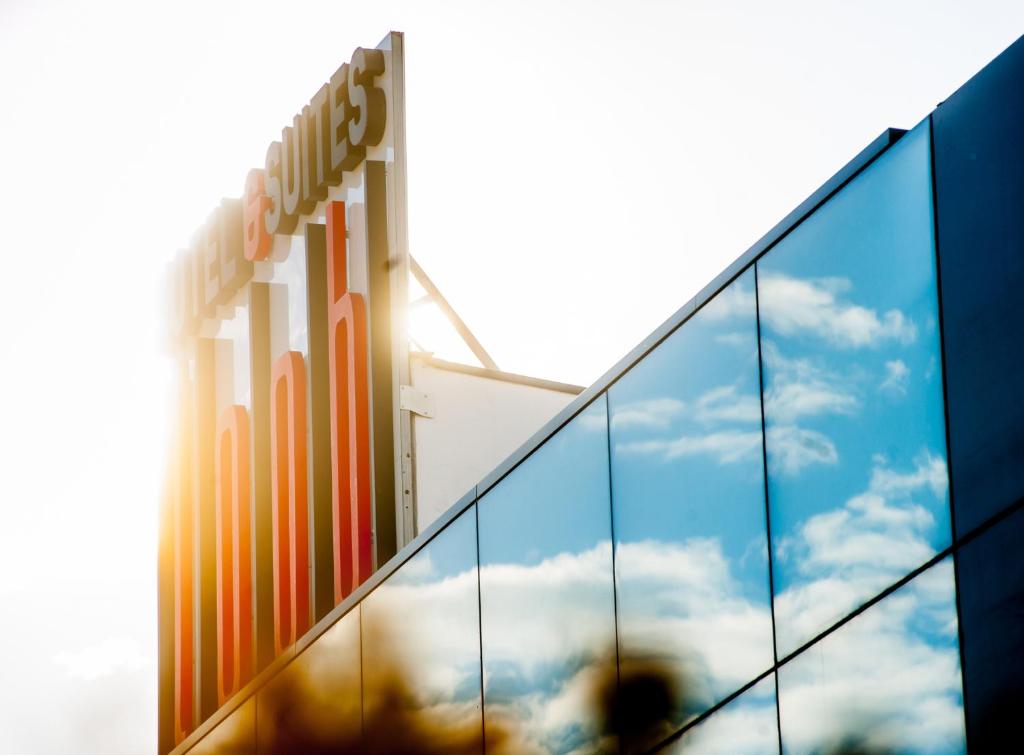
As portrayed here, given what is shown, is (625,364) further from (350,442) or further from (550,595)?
(350,442)

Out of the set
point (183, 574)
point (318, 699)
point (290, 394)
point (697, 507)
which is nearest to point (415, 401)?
point (290, 394)

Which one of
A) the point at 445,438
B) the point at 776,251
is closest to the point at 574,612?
the point at 776,251

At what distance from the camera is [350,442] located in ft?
82.4

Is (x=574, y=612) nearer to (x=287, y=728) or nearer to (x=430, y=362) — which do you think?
(x=287, y=728)

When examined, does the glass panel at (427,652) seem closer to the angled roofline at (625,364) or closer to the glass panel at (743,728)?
the angled roofline at (625,364)

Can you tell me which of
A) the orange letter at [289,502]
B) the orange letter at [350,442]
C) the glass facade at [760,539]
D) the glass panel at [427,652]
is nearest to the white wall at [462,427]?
the orange letter at [350,442]

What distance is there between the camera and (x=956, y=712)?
10.4 m

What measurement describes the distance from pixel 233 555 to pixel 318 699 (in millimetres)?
7605

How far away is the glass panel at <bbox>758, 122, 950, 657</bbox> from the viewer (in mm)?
11109

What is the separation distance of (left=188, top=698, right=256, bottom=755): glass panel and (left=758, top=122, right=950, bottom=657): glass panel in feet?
44.8

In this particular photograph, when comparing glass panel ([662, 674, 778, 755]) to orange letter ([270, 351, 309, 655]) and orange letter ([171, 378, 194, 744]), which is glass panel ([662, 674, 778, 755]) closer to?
orange letter ([270, 351, 309, 655])

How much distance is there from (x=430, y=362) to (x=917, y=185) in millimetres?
15679

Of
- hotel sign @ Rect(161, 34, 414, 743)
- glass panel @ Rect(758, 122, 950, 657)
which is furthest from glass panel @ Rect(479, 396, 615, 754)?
hotel sign @ Rect(161, 34, 414, 743)

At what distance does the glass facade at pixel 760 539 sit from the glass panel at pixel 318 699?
116 inches
